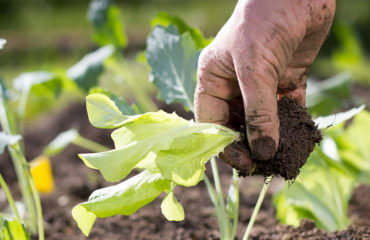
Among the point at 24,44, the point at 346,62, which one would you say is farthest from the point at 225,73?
the point at 24,44

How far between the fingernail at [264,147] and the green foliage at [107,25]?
111cm

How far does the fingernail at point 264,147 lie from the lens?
870 mm

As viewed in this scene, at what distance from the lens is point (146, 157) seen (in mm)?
901

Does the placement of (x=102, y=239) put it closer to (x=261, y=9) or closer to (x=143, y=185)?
(x=143, y=185)

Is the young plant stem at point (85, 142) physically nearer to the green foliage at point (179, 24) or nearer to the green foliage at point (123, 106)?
the green foliage at point (123, 106)

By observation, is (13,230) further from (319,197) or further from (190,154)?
(319,197)

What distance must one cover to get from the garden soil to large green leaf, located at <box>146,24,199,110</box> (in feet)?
1.47

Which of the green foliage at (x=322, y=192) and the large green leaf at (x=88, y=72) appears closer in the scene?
the green foliage at (x=322, y=192)

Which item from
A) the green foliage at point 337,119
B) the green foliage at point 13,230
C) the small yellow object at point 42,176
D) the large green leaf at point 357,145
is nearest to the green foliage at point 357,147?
the large green leaf at point 357,145

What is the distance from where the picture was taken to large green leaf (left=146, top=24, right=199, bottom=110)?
121 centimetres

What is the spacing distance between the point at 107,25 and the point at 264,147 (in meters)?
1.18

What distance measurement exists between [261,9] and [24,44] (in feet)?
15.2

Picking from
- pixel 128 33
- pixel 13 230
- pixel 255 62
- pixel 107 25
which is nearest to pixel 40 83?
pixel 107 25

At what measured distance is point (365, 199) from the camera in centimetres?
151
